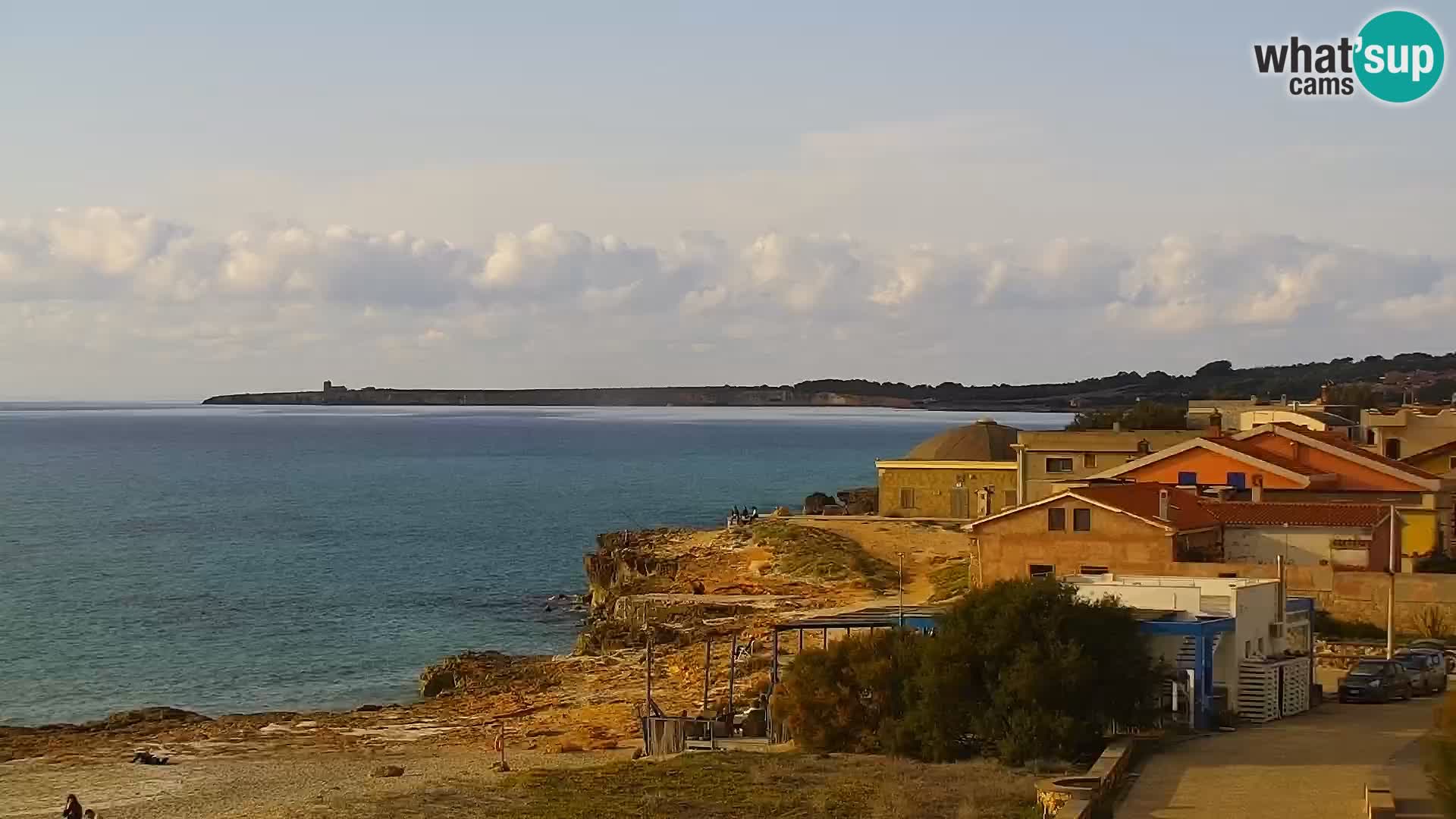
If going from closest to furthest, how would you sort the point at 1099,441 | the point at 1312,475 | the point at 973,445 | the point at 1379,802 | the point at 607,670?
the point at 1379,802 < the point at 607,670 < the point at 1312,475 < the point at 1099,441 < the point at 973,445

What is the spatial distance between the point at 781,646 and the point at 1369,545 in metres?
14.7

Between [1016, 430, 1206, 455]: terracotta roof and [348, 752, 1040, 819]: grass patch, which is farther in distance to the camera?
[1016, 430, 1206, 455]: terracotta roof

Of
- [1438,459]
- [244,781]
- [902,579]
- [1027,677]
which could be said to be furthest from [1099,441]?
[244,781]

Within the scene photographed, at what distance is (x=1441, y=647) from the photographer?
3697 centimetres

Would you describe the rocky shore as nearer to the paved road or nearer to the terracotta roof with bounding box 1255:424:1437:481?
the paved road

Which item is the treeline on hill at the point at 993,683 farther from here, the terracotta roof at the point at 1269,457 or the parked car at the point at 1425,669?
the terracotta roof at the point at 1269,457

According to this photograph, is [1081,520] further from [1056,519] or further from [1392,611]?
[1392,611]

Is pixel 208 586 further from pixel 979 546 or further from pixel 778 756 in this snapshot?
pixel 778 756

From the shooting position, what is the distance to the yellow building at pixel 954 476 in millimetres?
71562

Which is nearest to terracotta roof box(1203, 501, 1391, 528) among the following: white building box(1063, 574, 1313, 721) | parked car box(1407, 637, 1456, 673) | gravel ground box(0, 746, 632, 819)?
parked car box(1407, 637, 1456, 673)

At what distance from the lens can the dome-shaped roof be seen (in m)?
76.2

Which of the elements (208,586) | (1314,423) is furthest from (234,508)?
(1314,423)

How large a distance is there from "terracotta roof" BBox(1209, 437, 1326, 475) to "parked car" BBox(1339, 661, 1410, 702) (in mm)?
16388

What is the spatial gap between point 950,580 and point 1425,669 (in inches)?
890
